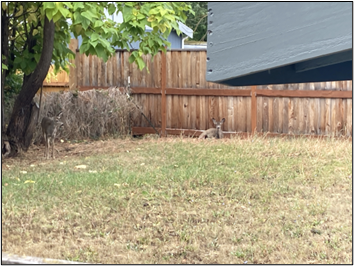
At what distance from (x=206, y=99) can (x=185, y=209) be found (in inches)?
288

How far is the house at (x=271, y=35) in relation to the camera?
61.1 inches

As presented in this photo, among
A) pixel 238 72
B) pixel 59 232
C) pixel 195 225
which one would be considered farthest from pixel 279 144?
pixel 238 72

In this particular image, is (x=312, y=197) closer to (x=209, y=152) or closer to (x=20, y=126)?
(x=209, y=152)

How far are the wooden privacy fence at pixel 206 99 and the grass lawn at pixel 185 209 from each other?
8.78 feet

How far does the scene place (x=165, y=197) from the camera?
6504mm

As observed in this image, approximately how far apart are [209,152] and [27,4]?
439 centimetres

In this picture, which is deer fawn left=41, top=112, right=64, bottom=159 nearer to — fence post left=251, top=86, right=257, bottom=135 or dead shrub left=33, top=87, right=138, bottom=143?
dead shrub left=33, top=87, right=138, bottom=143

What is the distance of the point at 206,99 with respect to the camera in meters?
13.2

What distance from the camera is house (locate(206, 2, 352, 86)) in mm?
1553

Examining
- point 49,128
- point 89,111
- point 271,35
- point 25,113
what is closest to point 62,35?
point 25,113

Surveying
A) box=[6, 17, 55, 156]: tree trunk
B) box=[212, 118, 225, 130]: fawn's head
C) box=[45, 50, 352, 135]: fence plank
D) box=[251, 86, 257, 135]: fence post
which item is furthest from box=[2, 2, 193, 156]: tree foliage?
box=[251, 86, 257, 135]: fence post

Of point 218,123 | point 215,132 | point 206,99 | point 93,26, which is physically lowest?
point 215,132

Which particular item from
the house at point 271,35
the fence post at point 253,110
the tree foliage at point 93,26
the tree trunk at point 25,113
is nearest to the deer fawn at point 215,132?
the fence post at point 253,110

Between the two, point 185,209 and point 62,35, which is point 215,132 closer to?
point 62,35
